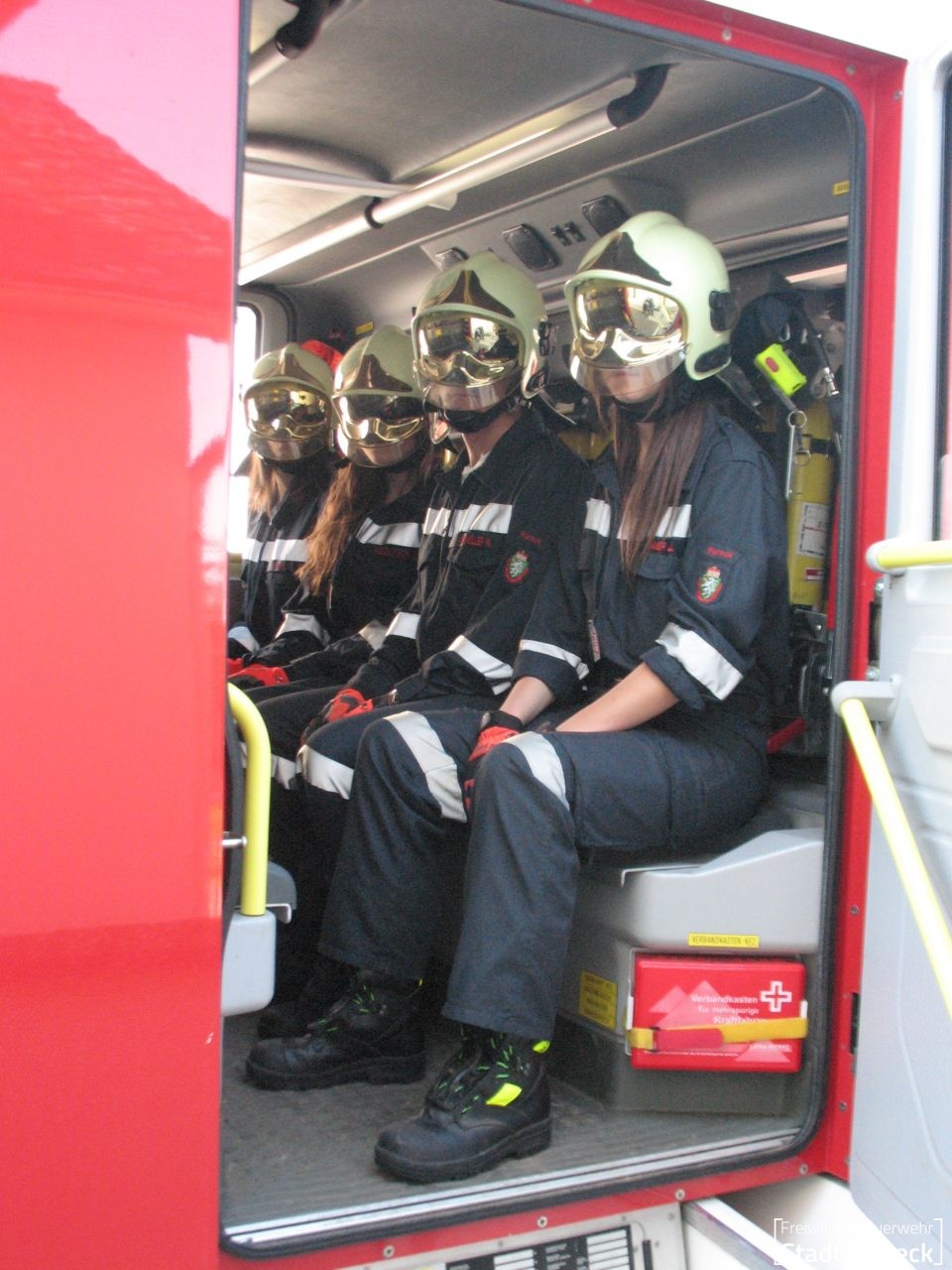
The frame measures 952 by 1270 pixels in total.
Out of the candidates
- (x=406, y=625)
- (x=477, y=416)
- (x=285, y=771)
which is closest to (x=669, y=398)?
(x=477, y=416)

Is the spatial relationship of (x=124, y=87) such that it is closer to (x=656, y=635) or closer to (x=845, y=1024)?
(x=656, y=635)

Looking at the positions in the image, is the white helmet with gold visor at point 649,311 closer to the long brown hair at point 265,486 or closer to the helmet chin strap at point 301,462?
the helmet chin strap at point 301,462

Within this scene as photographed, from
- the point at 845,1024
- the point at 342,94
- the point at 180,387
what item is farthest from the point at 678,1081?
the point at 342,94

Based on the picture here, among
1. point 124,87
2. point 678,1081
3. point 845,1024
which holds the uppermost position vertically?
point 124,87

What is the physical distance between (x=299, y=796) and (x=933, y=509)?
1699mm

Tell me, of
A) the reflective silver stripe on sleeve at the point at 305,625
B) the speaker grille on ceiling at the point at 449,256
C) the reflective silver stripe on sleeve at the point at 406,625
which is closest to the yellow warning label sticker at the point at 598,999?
the reflective silver stripe on sleeve at the point at 406,625

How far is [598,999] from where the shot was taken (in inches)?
100

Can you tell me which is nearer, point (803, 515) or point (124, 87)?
point (124, 87)

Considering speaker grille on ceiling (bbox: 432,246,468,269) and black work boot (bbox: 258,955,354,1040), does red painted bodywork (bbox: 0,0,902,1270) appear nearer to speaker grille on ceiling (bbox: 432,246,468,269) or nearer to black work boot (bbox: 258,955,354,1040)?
black work boot (bbox: 258,955,354,1040)

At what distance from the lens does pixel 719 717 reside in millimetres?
2631

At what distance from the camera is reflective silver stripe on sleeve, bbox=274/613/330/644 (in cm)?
433


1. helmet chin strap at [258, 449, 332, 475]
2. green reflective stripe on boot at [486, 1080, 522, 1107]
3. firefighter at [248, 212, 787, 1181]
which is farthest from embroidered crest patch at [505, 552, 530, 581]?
helmet chin strap at [258, 449, 332, 475]

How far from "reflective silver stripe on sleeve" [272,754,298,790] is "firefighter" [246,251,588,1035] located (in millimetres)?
41

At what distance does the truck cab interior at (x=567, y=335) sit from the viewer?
7.23 feet
